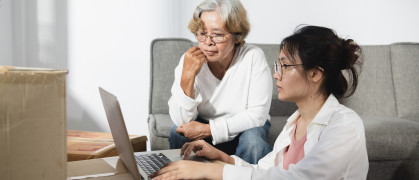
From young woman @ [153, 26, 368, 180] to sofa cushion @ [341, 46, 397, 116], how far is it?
1460 millimetres

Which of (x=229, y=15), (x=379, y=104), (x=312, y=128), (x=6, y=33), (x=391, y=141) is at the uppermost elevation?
(x=229, y=15)

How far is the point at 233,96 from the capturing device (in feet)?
6.29

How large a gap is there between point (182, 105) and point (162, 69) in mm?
751

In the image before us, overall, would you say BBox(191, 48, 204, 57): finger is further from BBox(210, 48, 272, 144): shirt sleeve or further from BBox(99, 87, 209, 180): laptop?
BBox(99, 87, 209, 180): laptop

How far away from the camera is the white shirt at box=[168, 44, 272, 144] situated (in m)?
1.82

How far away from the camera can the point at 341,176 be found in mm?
1035

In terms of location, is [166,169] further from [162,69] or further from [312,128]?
[162,69]

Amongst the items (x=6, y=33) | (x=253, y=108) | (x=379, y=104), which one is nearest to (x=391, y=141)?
(x=379, y=104)

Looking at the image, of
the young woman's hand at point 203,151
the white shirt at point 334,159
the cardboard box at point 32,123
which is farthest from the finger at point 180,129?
the cardboard box at point 32,123

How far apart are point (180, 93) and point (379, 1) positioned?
2.16 meters

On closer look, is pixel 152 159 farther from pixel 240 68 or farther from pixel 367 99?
pixel 367 99

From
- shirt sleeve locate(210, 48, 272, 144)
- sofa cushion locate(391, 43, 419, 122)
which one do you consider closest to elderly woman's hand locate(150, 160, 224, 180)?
shirt sleeve locate(210, 48, 272, 144)

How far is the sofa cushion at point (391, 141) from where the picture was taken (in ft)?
7.40

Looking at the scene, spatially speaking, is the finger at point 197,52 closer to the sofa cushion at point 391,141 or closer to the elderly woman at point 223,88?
the elderly woman at point 223,88
